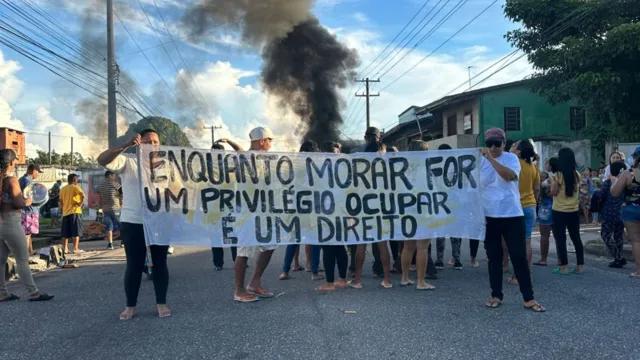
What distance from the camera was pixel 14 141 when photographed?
46.5m

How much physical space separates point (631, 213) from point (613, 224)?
97 cm

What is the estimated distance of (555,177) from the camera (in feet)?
21.0

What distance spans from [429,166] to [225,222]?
2372mm

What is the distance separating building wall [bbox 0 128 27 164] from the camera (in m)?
43.9

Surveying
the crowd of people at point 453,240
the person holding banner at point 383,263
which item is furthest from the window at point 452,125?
the person holding banner at point 383,263

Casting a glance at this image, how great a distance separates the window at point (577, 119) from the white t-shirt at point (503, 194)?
877 inches

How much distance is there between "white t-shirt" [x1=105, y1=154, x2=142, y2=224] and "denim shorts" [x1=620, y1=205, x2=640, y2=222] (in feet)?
18.8

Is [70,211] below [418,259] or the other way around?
the other way around

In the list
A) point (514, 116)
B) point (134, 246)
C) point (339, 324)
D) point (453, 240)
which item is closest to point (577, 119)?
point (514, 116)

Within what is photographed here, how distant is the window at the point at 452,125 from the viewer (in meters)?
25.9

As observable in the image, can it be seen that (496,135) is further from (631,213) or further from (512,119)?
(512,119)

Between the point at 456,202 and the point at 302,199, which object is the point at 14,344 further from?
the point at 456,202

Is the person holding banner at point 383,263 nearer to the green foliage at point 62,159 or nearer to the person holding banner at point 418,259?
the person holding banner at point 418,259

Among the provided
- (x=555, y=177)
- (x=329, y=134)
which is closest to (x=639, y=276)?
(x=555, y=177)
